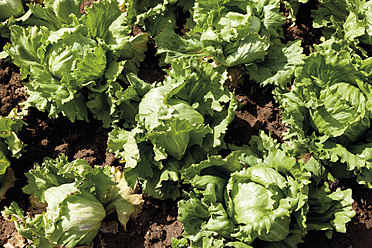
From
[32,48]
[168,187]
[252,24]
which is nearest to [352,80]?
[252,24]

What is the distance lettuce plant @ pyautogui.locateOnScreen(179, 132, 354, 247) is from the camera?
4.59 meters

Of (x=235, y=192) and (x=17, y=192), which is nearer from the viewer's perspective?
(x=235, y=192)

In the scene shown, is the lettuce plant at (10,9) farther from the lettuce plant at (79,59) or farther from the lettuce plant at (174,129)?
the lettuce plant at (174,129)

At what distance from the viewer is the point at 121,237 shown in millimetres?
5586

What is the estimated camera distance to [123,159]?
550 centimetres

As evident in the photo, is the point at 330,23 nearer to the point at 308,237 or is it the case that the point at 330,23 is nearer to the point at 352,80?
the point at 352,80

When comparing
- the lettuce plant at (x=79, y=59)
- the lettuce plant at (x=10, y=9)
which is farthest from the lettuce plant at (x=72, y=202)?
the lettuce plant at (x=10, y=9)

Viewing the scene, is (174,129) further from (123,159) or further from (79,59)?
(79,59)

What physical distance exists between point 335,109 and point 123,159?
9.31 feet

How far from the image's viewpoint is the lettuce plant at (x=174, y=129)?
16.5 feet

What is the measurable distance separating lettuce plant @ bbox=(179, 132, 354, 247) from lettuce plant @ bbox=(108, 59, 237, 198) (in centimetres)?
38

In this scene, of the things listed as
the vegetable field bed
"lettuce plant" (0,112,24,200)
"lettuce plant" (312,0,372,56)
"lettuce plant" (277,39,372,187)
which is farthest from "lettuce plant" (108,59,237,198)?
"lettuce plant" (312,0,372,56)

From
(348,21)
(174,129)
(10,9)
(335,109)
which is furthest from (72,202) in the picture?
(348,21)

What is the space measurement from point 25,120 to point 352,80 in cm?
488
